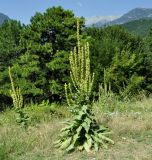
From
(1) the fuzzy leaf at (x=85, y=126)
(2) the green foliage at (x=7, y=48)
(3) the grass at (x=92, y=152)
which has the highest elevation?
(2) the green foliage at (x=7, y=48)

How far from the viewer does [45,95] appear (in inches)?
1069

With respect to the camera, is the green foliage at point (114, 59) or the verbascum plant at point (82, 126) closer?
the verbascum plant at point (82, 126)

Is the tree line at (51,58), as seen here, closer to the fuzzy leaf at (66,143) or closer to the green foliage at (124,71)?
the green foliage at (124,71)

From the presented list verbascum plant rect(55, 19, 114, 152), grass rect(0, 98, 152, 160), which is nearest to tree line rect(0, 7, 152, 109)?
grass rect(0, 98, 152, 160)

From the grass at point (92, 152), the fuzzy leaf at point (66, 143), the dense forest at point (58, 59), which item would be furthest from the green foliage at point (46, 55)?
the fuzzy leaf at point (66, 143)

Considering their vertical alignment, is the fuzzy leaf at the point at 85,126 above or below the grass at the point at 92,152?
above

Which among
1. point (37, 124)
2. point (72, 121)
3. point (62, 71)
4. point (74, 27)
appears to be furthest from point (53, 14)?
point (72, 121)

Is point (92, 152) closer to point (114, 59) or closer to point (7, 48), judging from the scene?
point (7, 48)

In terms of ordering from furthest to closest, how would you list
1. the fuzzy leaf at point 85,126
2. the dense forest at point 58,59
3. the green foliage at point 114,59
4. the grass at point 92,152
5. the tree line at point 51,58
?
the green foliage at point 114,59 < the tree line at point 51,58 < the dense forest at point 58,59 < the fuzzy leaf at point 85,126 < the grass at point 92,152

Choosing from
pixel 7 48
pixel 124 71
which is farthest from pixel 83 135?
pixel 124 71

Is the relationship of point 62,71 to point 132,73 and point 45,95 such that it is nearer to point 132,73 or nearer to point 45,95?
point 45,95

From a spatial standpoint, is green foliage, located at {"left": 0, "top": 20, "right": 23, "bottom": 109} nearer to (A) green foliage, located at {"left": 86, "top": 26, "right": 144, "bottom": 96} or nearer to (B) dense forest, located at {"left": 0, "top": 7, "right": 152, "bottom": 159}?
(B) dense forest, located at {"left": 0, "top": 7, "right": 152, "bottom": 159}

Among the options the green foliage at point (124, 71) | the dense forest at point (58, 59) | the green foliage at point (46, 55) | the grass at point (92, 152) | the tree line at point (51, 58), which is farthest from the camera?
the green foliage at point (124, 71)

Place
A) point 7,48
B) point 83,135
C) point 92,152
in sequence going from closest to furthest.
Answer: point 92,152 < point 83,135 < point 7,48
